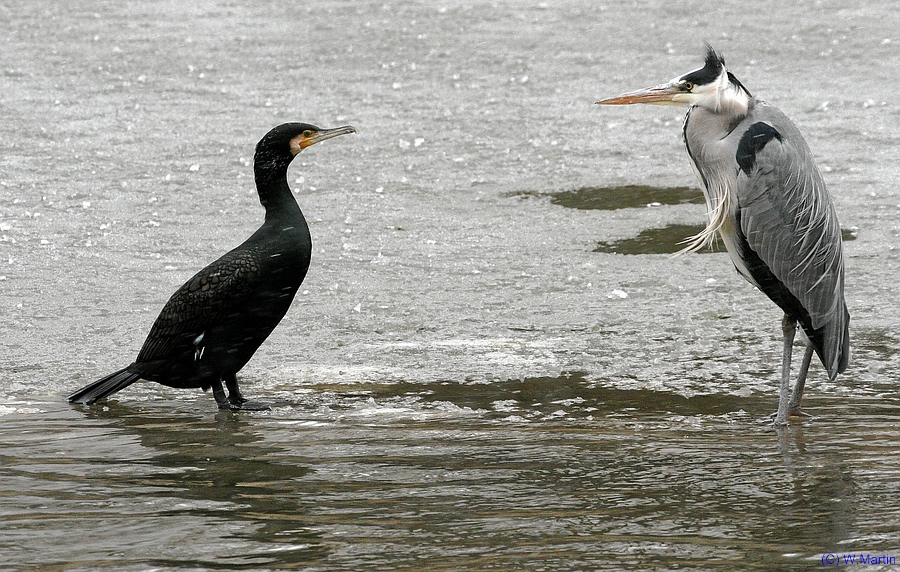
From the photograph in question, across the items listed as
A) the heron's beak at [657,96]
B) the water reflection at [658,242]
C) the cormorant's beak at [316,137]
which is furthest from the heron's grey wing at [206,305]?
the water reflection at [658,242]

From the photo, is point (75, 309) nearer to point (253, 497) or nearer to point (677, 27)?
point (253, 497)

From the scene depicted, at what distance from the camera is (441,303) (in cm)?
674

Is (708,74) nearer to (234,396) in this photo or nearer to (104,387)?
(234,396)

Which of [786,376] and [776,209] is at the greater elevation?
[776,209]

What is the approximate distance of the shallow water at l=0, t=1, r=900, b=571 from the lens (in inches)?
144

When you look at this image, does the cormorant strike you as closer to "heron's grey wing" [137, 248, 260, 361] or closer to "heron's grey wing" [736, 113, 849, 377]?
"heron's grey wing" [137, 248, 260, 361]

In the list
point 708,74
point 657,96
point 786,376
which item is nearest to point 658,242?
point 657,96

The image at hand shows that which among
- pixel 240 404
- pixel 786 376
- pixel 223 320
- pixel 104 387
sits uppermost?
pixel 223 320

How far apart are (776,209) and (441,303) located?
2.25 m

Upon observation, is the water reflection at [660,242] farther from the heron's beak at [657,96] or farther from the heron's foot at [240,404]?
the heron's foot at [240,404]

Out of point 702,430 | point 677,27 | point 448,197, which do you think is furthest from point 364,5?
point 702,430

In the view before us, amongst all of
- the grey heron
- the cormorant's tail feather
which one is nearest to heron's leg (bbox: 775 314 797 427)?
the grey heron

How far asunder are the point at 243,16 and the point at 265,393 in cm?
1019

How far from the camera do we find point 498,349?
234 inches
